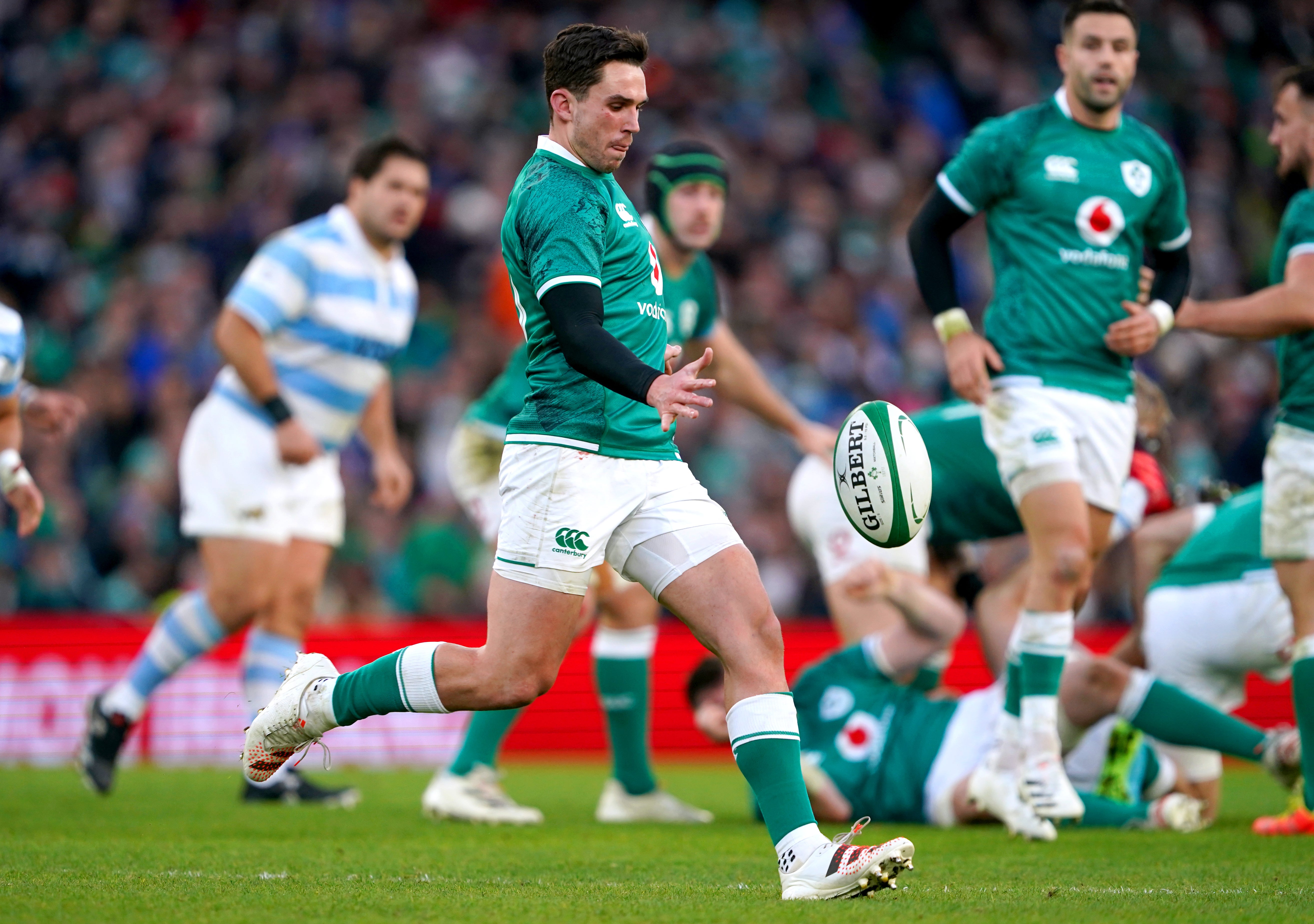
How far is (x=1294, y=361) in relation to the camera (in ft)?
18.8

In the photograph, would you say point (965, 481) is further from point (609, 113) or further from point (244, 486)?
point (244, 486)

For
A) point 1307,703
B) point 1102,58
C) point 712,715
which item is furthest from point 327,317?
point 1307,703

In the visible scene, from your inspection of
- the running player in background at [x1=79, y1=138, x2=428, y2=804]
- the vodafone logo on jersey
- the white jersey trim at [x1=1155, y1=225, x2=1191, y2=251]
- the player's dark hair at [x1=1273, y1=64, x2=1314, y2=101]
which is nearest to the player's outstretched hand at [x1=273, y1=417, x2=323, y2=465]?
the running player in background at [x1=79, y1=138, x2=428, y2=804]

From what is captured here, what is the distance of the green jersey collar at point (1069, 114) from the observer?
18.9 feet

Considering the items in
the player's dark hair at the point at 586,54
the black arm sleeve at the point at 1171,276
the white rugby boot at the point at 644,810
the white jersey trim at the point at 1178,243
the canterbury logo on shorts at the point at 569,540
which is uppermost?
the player's dark hair at the point at 586,54

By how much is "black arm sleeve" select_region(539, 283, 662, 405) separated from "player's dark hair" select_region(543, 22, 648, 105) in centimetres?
63

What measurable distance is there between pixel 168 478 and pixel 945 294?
8693 mm

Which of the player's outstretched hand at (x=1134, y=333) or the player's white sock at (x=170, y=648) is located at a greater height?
the player's outstretched hand at (x=1134, y=333)

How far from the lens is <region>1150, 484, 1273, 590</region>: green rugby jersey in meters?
6.64

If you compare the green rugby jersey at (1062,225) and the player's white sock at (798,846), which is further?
the green rugby jersey at (1062,225)

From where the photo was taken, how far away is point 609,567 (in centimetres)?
635

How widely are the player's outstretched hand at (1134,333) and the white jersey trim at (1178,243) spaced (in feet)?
1.66

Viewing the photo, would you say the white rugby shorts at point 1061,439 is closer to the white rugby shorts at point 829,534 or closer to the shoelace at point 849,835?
the white rugby shorts at point 829,534

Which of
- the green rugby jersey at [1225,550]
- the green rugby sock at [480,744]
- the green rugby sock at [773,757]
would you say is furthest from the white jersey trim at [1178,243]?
the green rugby sock at [480,744]
